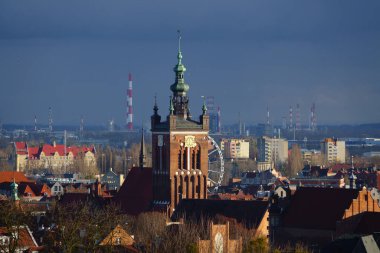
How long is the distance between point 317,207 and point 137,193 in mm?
11629

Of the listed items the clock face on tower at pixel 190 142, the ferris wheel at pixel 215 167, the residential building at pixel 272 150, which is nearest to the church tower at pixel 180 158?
the clock face on tower at pixel 190 142

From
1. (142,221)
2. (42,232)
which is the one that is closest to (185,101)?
(142,221)

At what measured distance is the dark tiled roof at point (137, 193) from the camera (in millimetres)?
73000

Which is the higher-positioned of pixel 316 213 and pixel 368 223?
pixel 316 213

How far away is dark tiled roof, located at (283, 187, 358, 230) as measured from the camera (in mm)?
63469

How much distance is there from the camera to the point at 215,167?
145750mm

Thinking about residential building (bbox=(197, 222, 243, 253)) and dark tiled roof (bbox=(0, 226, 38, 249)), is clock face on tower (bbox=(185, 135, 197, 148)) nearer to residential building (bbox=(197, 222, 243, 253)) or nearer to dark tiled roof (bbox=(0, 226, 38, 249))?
residential building (bbox=(197, 222, 243, 253))

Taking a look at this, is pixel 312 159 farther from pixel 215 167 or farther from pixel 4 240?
pixel 4 240

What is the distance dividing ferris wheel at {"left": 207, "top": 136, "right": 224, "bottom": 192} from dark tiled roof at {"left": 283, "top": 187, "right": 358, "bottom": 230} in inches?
1489

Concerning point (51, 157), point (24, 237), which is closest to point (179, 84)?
point (24, 237)

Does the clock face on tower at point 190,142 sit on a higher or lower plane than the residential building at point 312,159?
lower

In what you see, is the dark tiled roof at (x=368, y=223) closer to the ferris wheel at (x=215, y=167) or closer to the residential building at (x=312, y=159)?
the ferris wheel at (x=215, y=167)

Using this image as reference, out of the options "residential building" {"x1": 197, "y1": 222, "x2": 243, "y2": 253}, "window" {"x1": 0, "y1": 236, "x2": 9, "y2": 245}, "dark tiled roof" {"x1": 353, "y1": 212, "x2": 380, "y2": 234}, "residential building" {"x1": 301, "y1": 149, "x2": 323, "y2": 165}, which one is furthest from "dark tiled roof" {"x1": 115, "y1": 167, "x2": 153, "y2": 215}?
"residential building" {"x1": 301, "y1": 149, "x2": 323, "y2": 165}

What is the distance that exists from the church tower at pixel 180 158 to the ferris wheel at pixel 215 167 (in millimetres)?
30247
